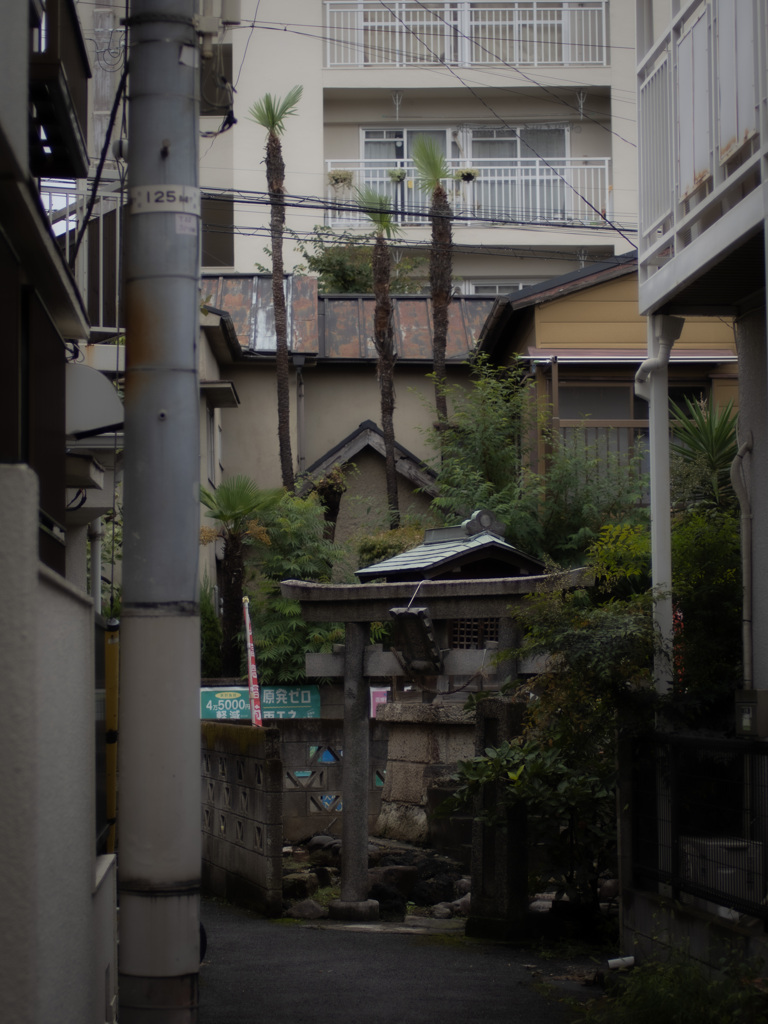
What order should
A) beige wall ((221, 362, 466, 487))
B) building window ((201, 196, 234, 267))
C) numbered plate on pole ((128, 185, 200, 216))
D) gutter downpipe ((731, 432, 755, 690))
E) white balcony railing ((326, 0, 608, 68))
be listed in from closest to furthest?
numbered plate on pole ((128, 185, 200, 216)), gutter downpipe ((731, 432, 755, 690)), beige wall ((221, 362, 466, 487)), white balcony railing ((326, 0, 608, 68)), building window ((201, 196, 234, 267))

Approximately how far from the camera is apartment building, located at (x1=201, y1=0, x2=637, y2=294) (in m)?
32.3

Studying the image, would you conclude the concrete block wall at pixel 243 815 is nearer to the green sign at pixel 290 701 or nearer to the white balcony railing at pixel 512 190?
the green sign at pixel 290 701

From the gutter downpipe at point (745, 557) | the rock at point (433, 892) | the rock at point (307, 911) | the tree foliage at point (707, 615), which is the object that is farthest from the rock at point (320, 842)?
the gutter downpipe at point (745, 557)

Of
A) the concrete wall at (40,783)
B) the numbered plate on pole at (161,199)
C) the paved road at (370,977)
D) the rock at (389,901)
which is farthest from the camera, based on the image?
the rock at (389,901)

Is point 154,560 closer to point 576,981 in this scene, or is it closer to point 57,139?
point 57,139

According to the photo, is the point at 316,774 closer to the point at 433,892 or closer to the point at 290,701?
→ the point at 290,701

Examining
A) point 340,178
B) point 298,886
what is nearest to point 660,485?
point 298,886

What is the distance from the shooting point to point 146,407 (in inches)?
173

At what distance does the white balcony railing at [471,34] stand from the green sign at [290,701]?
1990 cm

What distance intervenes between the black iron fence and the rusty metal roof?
18.7m

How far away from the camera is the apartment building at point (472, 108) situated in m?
32.3

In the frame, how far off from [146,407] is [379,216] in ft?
64.0

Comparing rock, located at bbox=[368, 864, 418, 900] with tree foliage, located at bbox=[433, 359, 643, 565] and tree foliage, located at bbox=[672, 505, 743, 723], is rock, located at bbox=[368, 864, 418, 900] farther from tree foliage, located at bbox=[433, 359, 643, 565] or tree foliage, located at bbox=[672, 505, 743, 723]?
tree foliage, located at bbox=[433, 359, 643, 565]

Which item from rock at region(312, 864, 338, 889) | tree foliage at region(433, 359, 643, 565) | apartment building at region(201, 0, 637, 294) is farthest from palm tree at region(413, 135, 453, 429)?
rock at region(312, 864, 338, 889)
